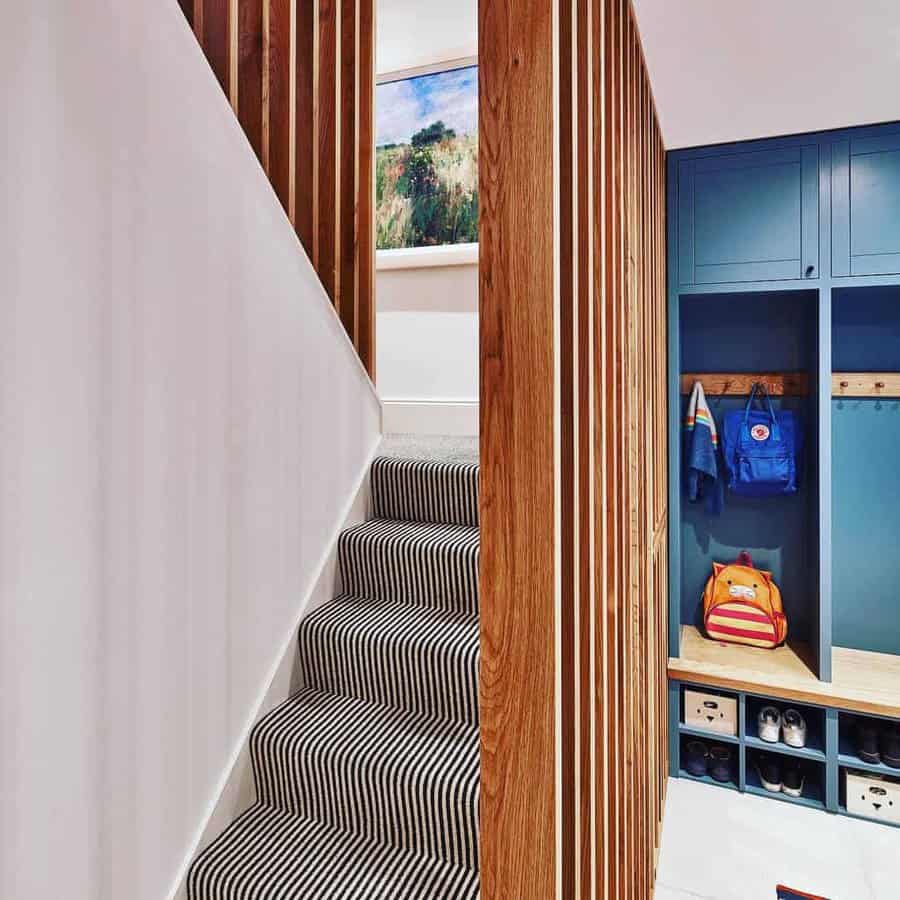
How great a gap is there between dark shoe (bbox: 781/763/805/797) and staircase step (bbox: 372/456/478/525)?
1.72 metres

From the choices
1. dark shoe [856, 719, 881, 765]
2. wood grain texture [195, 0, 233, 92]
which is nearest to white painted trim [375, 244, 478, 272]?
wood grain texture [195, 0, 233, 92]

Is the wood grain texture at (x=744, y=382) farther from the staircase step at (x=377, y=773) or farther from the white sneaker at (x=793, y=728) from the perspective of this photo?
the staircase step at (x=377, y=773)

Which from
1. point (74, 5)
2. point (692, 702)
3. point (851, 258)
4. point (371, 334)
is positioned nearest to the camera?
point (74, 5)

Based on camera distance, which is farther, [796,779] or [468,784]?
[796,779]

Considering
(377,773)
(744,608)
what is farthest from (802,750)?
(377,773)

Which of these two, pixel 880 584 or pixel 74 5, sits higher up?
pixel 74 5

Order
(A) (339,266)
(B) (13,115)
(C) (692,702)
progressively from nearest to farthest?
(B) (13,115) → (A) (339,266) → (C) (692,702)

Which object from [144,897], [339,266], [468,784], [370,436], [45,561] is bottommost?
[144,897]

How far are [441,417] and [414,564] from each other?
107 cm

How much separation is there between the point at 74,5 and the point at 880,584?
3.26 m

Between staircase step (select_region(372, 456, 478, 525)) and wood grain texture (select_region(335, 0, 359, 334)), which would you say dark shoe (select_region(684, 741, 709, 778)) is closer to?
staircase step (select_region(372, 456, 478, 525))

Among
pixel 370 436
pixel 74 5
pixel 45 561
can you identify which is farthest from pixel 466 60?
pixel 45 561

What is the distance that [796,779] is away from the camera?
103 inches

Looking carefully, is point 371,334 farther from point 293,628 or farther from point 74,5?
point 74,5
